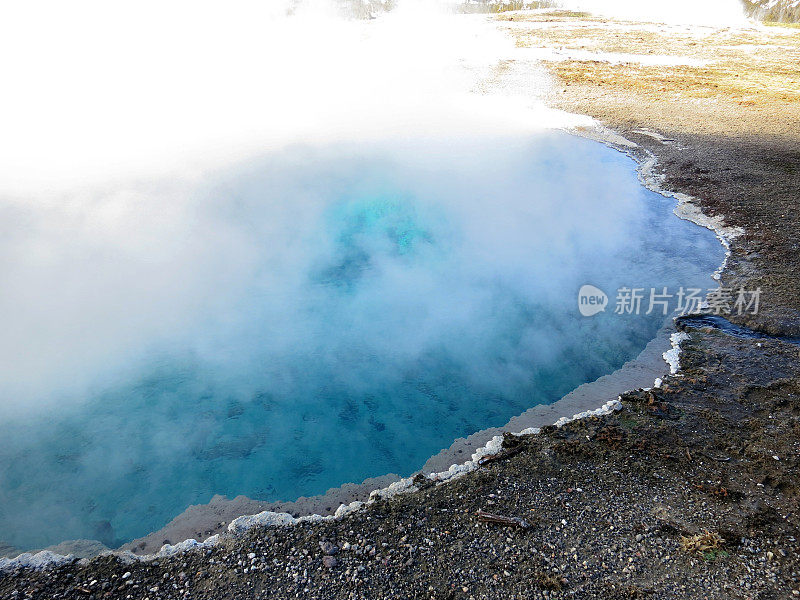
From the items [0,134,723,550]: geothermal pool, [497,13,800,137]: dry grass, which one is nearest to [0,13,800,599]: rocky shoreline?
[0,134,723,550]: geothermal pool

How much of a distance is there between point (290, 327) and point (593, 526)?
16.4 ft

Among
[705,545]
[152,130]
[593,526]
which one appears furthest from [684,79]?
[593,526]

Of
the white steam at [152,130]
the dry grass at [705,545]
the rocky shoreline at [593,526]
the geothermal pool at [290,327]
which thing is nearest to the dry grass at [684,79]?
the white steam at [152,130]

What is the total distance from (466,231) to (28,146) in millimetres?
12424

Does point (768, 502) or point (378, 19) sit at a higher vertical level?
point (378, 19)

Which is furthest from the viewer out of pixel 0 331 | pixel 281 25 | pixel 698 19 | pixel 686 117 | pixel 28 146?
pixel 698 19

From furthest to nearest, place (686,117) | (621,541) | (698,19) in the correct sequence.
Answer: (698,19) < (686,117) < (621,541)

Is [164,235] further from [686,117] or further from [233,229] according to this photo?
[686,117]

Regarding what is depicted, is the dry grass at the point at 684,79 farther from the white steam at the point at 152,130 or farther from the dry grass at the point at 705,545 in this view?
the dry grass at the point at 705,545

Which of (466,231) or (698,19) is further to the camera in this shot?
(698,19)

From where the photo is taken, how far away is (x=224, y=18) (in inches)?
1024

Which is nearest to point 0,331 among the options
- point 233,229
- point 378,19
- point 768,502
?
point 233,229

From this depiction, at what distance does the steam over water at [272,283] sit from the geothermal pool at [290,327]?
0.04 metres

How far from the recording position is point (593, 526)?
458 cm
